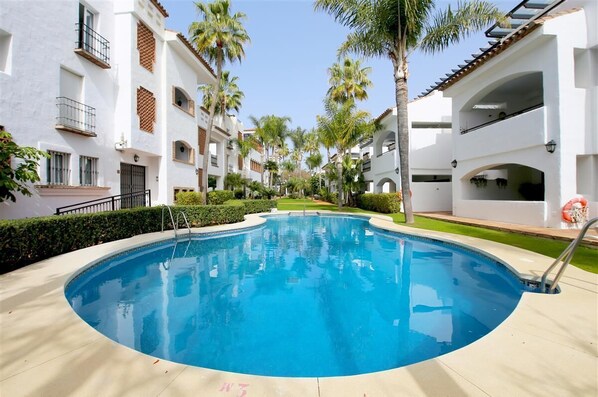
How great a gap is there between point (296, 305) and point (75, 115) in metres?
11.7

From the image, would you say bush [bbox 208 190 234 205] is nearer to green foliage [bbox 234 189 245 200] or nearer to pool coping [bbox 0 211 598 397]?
green foliage [bbox 234 189 245 200]

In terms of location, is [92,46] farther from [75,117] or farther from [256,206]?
[256,206]

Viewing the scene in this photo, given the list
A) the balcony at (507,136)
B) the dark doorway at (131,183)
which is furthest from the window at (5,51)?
the balcony at (507,136)

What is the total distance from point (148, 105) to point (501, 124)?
58.8 ft

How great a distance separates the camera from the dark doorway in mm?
13773

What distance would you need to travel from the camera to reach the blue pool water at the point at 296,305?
3.68 m

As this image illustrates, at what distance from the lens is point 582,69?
11.0 m

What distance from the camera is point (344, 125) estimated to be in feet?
79.2

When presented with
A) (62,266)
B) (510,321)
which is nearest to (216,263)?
(62,266)

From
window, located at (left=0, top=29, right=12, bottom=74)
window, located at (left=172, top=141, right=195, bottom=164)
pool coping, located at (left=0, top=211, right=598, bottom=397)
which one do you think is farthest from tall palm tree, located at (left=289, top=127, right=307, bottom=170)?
pool coping, located at (left=0, top=211, right=598, bottom=397)

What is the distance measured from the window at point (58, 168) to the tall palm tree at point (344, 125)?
19.1 meters

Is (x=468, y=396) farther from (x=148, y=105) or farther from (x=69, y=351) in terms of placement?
(x=148, y=105)

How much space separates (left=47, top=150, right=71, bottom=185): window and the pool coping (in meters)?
7.61

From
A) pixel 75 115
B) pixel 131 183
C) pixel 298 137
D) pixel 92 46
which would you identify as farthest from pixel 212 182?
pixel 298 137
